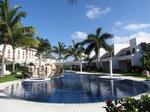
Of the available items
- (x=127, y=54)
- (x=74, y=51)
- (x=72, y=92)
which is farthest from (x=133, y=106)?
(x=74, y=51)

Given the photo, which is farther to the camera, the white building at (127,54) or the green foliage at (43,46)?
the green foliage at (43,46)

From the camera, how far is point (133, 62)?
42.7m

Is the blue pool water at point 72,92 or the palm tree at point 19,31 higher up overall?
the palm tree at point 19,31

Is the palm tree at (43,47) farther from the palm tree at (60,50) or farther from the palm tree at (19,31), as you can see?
the palm tree at (19,31)

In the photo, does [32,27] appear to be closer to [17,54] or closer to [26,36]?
[26,36]

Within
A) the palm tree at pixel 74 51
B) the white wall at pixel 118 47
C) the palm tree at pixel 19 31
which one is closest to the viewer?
the palm tree at pixel 19 31

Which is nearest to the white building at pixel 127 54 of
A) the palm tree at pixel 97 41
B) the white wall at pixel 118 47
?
the white wall at pixel 118 47

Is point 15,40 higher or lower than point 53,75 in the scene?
Answer: higher

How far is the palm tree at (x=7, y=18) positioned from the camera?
31.1 meters

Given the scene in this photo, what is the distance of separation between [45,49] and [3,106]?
67.5 m

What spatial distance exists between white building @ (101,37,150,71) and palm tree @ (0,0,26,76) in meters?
21.0

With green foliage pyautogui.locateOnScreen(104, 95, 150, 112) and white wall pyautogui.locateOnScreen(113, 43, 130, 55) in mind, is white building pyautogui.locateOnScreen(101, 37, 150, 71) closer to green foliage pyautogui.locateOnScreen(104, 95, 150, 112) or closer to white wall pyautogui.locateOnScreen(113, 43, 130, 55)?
white wall pyautogui.locateOnScreen(113, 43, 130, 55)

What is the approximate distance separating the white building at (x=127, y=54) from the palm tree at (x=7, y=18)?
21.0 meters

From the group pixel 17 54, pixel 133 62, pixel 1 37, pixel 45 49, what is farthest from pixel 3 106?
pixel 45 49
